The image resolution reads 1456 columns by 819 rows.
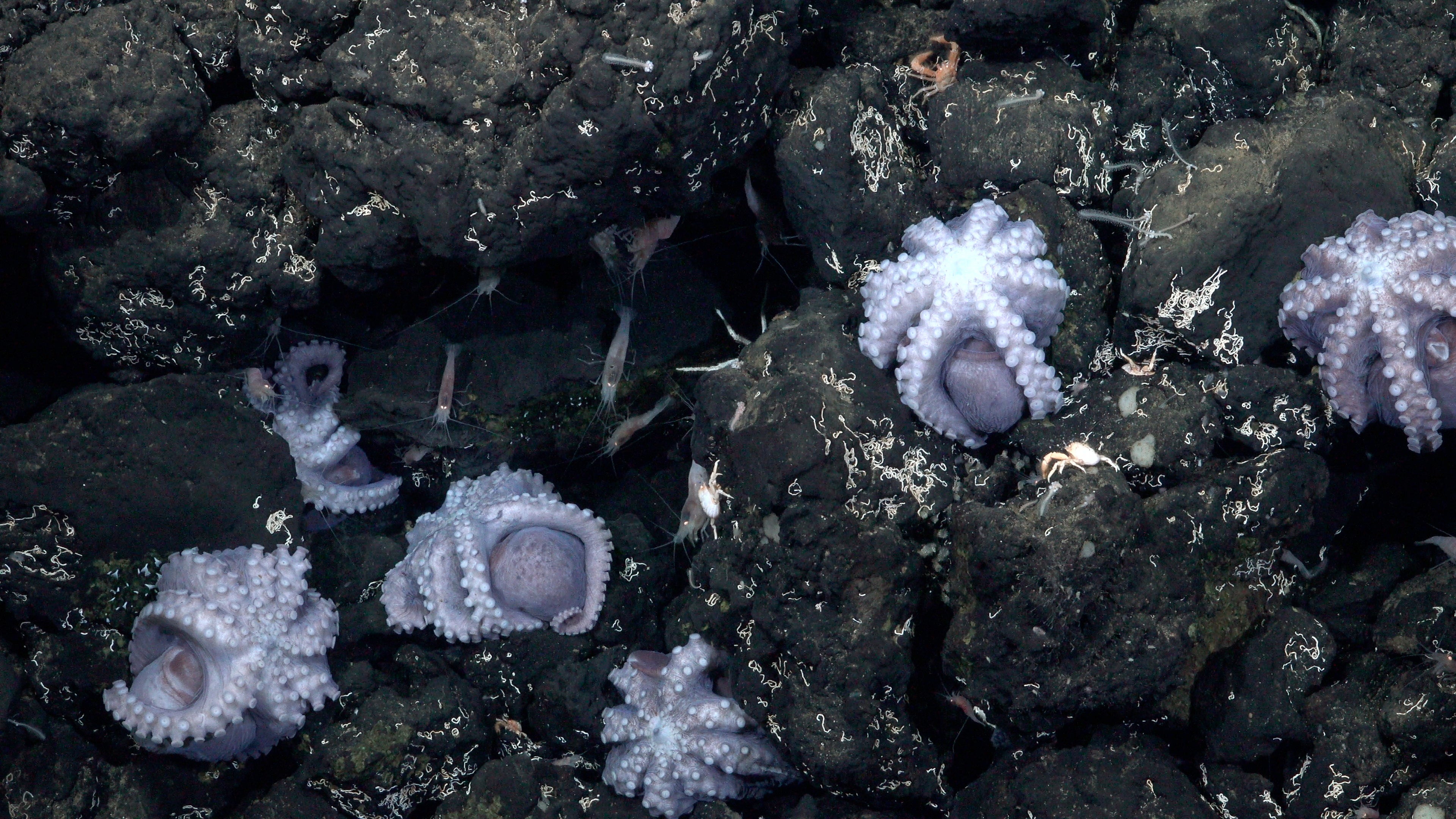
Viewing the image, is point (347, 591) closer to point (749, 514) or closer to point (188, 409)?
point (188, 409)

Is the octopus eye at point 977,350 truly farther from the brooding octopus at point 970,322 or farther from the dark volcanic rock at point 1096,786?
the dark volcanic rock at point 1096,786

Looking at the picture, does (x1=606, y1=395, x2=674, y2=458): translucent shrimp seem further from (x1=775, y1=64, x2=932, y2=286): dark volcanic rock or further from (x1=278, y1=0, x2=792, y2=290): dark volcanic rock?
(x1=278, y1=0, x2=792, y2=290): dark volcanic rock

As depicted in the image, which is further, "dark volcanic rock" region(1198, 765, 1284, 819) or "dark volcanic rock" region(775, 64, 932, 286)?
"dark volcanic rock" region(775, 64, 932, 286)

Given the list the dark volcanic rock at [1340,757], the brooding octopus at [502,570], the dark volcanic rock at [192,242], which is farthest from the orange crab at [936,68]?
the dark volcanic rock at [1340,757]

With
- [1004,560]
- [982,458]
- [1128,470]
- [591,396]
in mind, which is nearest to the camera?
[1004,560]

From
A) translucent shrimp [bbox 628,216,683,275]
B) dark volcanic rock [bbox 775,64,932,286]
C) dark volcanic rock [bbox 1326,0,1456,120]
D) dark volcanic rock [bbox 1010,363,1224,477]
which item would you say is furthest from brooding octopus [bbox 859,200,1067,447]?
dark volcanic rock [bbox 1326,0,1456,120]

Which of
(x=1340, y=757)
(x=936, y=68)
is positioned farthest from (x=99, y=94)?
(x=1340, y=757)

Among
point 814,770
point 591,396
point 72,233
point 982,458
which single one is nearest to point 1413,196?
point 982,458
